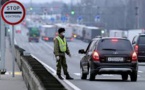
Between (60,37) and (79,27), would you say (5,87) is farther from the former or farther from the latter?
(79,27)

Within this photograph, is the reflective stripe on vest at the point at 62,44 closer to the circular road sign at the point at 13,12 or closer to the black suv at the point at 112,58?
the black suv at the point at 112,58

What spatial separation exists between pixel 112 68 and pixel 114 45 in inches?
34.2

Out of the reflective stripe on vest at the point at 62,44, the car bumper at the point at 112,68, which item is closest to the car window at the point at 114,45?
the car bumper at the point at 112,68

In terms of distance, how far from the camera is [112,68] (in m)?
24.8

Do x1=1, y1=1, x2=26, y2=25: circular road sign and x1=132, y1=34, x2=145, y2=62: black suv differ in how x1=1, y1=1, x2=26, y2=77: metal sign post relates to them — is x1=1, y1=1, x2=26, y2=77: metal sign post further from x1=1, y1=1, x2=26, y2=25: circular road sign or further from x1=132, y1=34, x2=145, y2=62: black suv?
x1=132, y1=34, x2=145, y2=62: black suv

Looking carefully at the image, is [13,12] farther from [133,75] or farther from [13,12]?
[133,75]

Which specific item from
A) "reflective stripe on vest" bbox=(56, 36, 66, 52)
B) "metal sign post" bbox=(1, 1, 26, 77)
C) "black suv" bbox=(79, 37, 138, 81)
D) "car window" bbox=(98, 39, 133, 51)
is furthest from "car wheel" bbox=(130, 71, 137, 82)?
"metal sign post" bbox=(1, 1, 26, 77)

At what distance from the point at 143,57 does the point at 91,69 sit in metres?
18.8

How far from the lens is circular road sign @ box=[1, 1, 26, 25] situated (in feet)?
80.2

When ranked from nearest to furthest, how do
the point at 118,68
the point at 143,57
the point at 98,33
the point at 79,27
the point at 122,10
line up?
the point at 118,68
the point at 143,57
the point at 98,33
the point at 79,27
the point at 122,10

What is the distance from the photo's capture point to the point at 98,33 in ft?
417

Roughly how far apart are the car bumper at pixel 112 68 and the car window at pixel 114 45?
1.92 ft

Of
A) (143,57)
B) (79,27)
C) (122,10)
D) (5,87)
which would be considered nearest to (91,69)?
(5,87)

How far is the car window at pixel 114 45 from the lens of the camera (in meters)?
25.1
